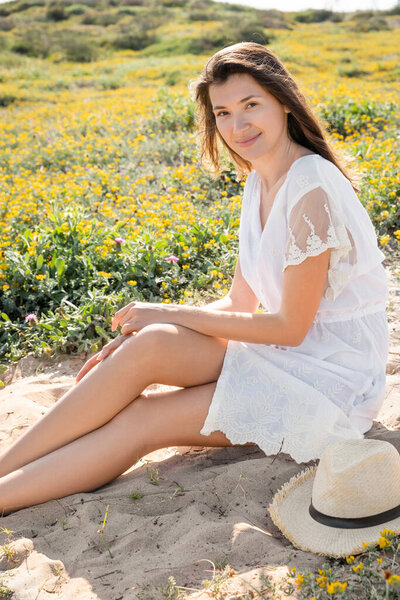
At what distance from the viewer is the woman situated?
251 centimetres

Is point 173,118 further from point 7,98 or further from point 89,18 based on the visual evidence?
point 89,18

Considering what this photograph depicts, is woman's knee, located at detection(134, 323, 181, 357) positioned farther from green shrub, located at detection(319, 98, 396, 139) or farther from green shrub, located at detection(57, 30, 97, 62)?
green shrub, located at detection(57, 30, 97, 62)

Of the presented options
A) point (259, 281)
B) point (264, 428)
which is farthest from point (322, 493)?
point (259, 281)

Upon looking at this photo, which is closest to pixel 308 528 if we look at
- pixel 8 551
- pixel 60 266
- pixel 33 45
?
pixel 8 551

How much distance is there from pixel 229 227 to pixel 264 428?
2.58 meters

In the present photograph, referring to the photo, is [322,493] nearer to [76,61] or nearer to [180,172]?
[180,172]

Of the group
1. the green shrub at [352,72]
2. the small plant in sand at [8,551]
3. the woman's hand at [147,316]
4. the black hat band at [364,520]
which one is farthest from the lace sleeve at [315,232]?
the green shrub at [352,72]

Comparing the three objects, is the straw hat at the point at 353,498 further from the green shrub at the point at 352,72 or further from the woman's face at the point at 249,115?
the green shrub at the point at 352,72

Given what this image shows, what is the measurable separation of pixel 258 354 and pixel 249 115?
96cm

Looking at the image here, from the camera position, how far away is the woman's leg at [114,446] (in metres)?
2.51

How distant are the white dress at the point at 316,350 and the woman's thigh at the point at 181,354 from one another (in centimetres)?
6

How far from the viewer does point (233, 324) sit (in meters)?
2.58

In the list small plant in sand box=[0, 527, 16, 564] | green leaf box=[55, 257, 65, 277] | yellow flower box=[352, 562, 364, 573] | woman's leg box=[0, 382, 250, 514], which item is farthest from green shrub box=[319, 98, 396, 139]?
yellow flower box=[352, 562, 364, 573]

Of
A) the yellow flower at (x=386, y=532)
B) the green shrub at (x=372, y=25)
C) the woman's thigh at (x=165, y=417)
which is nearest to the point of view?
the yellow flower at (x=386, y=532)
